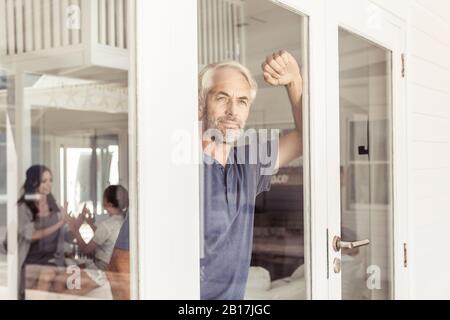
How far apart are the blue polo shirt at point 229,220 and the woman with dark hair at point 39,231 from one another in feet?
1.42

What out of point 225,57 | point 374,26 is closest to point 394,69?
point 374,26

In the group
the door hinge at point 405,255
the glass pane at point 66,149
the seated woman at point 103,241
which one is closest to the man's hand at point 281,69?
the glass pane at point 66,149

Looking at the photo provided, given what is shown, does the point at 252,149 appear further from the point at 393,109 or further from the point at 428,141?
the point at 428,141

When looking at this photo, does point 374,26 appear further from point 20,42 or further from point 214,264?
point 20,42

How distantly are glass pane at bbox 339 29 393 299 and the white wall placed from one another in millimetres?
209

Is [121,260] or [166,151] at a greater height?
[166,151]

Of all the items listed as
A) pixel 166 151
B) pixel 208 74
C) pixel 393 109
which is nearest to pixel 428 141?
pixel 393 109

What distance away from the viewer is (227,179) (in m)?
1.69

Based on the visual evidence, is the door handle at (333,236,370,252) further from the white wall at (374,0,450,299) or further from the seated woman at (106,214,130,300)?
the seated woman at (106,214,130,300)

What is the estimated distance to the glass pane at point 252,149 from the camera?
5.22ft

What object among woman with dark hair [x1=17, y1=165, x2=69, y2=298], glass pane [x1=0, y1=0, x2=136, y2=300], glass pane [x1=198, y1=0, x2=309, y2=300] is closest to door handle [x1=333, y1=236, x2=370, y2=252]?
glass pane [x1=198, y1=0, x2=309, y2=300]

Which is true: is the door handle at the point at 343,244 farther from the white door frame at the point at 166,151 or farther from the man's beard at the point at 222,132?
the white door frame at the point at 166,151

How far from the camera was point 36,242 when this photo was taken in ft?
4.11

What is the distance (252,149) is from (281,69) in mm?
339
